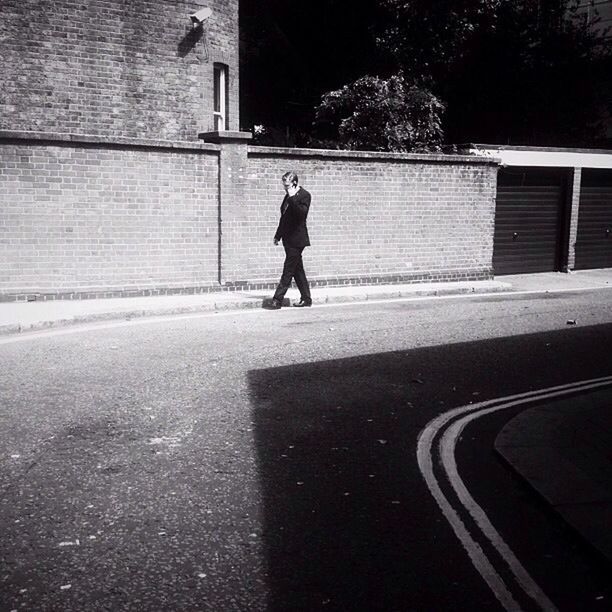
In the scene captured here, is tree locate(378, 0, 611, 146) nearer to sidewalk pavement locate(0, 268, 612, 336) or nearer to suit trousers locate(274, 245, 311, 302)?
sidewalk pavement locate(0, 268, 612, 336)

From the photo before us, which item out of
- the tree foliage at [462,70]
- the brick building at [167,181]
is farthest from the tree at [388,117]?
the brick building at [167,181]

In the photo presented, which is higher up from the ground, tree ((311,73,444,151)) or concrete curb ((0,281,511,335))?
tree ((311,73,444,151))

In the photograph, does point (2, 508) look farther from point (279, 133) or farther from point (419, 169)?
point (279, 133)

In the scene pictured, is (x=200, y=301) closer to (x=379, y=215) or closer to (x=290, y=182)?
(x=290, y=182)

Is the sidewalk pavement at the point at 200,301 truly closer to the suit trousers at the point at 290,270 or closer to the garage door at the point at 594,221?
the suit trousers at the point at 290,270

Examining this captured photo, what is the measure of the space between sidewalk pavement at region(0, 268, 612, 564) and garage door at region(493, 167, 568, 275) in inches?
319

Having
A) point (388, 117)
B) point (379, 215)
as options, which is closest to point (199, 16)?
point (388, 117)

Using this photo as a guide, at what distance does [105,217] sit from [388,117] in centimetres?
988

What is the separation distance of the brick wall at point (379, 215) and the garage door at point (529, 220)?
1232 mm

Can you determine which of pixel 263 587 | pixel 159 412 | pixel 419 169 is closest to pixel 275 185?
pixel 419 169

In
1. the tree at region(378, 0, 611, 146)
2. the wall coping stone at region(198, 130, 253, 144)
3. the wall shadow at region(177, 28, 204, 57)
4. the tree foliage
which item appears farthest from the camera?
the tree at region(378, 0, 611, 146)

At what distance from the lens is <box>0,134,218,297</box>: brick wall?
11.7 meters

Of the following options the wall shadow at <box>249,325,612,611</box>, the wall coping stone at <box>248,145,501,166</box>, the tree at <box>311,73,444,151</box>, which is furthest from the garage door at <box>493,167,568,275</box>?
the wall shadow at <box>249,325,612,611</box>

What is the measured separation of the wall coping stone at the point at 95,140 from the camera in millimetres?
11414
